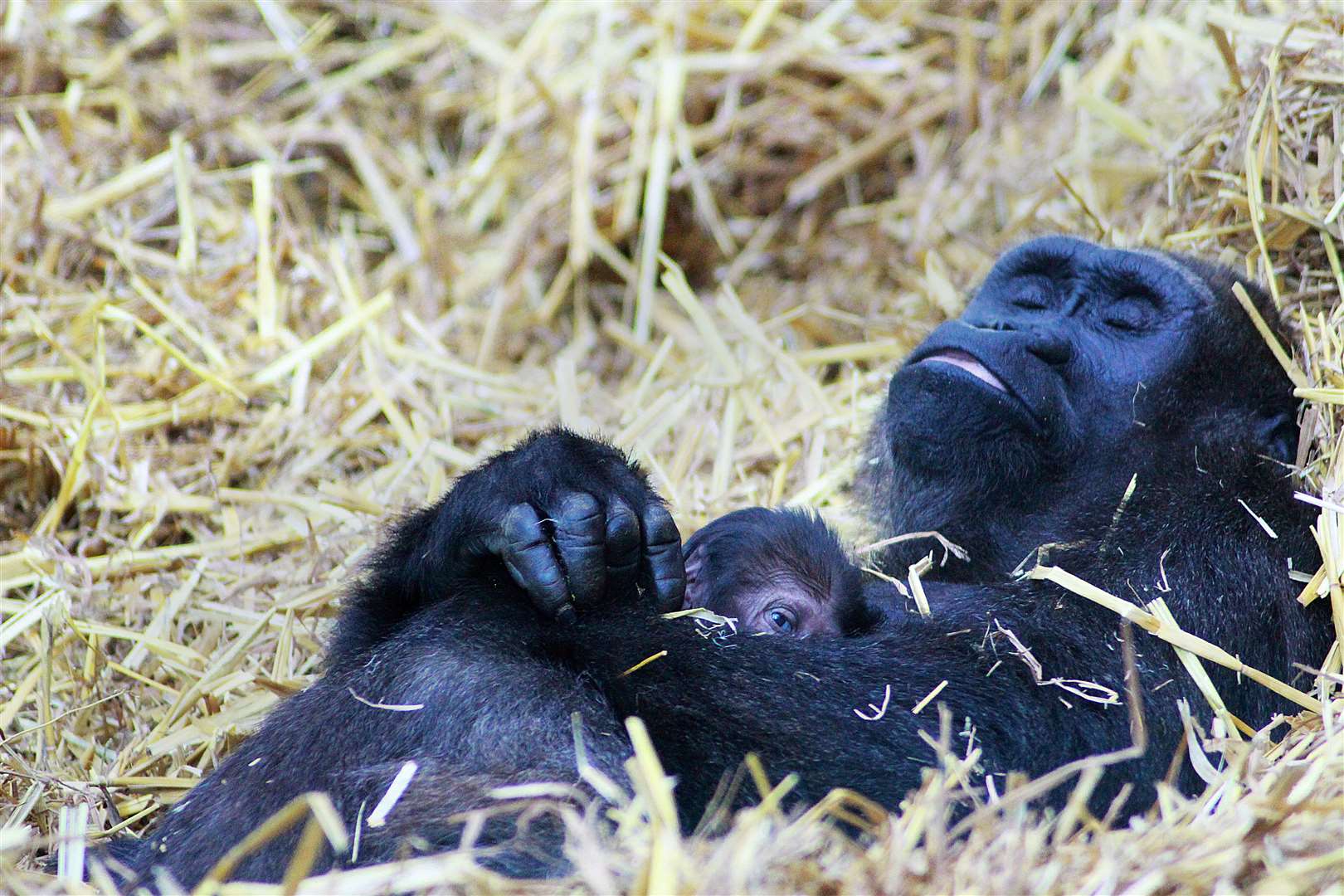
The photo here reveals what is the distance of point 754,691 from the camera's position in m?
2.31

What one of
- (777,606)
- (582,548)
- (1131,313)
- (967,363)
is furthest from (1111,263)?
(582,548)

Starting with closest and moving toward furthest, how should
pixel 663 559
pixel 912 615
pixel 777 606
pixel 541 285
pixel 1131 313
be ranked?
pixel 663 559, pixel 912 615, pixel 777 606, pixel 1131 313, pixel 541 285

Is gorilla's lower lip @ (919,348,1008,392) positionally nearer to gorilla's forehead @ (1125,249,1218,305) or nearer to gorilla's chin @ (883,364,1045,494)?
gorilla's chin @ (883,364,1045,494)

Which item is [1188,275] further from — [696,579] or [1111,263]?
[696,579]

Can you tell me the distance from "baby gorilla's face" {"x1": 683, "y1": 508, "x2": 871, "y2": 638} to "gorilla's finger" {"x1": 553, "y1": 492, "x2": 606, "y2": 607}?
0.37 metres

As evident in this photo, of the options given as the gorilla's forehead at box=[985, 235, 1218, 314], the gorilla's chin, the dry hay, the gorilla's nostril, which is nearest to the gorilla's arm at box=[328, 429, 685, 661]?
the dry hay

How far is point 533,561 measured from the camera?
2363mm

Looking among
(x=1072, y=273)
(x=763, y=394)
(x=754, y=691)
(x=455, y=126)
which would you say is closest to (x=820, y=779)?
(x=754, y=691)

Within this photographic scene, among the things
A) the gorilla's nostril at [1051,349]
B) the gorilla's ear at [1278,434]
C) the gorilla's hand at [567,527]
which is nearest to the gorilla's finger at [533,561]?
the gorilla's hand at [567,527]

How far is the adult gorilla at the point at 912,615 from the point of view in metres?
2.20

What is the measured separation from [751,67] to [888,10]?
69 centimetres

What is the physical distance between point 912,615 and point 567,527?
722 mm

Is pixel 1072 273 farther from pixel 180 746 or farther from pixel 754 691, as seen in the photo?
pixel 180 746

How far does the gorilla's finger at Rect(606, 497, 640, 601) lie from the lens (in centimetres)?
243
